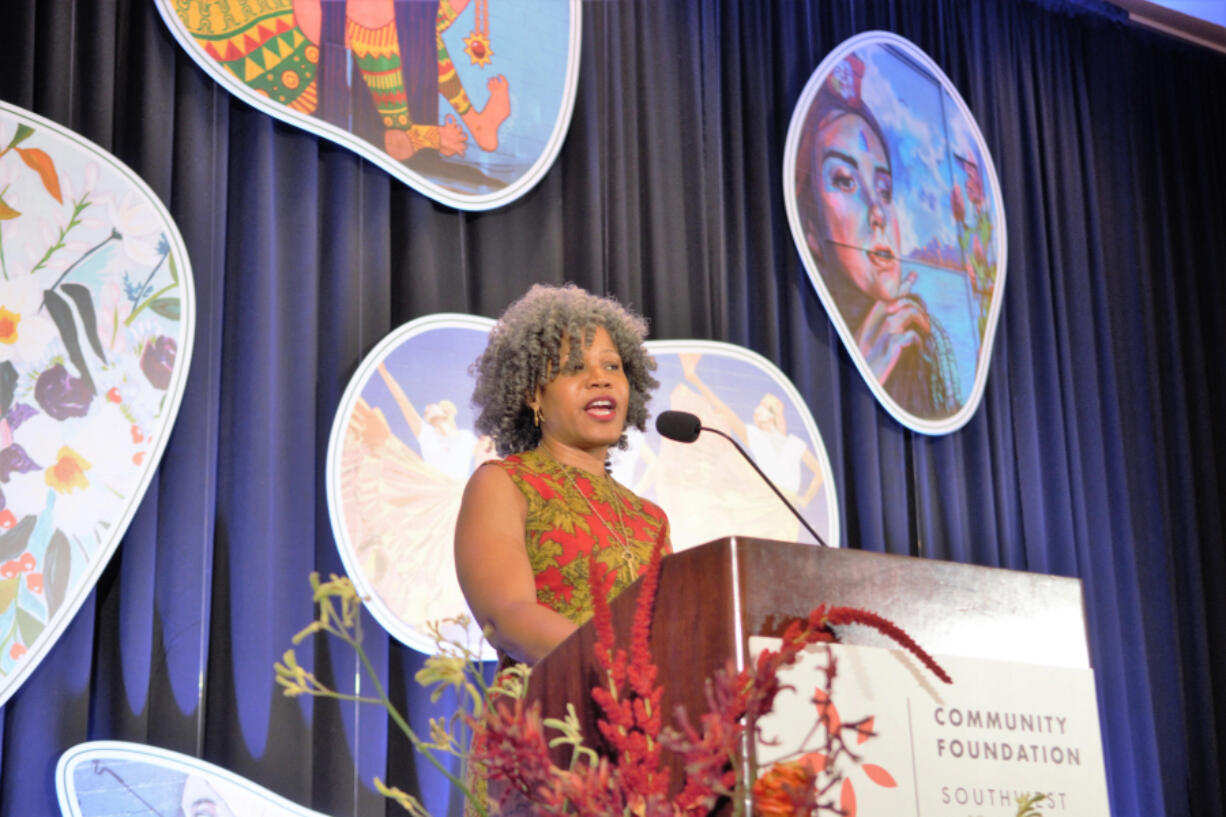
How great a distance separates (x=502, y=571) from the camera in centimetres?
155

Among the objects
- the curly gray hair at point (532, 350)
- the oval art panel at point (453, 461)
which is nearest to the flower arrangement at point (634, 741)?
the curly gray hair at point (532, 350)

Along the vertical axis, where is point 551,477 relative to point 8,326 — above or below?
below

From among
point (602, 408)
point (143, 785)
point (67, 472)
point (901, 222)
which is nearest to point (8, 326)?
point (67, 472)

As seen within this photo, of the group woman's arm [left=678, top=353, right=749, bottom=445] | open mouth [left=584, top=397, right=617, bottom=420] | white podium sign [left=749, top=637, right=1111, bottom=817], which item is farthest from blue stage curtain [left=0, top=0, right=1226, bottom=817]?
white podium sign [left=749, top=637, right=1111, bottom=817]

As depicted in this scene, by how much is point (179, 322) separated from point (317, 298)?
35 centimetres

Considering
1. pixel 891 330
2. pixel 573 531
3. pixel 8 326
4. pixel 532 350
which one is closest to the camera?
pixel 573 531

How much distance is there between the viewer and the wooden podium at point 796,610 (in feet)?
2.91

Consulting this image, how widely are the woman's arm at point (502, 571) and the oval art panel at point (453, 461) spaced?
89 cm

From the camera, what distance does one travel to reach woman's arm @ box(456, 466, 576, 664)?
4.38ft

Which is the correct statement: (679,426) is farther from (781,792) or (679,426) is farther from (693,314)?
(693,314)

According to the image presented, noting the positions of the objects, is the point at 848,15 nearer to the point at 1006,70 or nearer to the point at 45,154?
the point at 1006,70

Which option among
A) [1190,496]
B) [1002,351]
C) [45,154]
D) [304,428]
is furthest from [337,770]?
[1190,496]

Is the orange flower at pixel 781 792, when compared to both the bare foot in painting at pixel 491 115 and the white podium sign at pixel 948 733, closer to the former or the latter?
the white podium sign at pixel 948 733

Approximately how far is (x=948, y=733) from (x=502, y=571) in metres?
0.69
